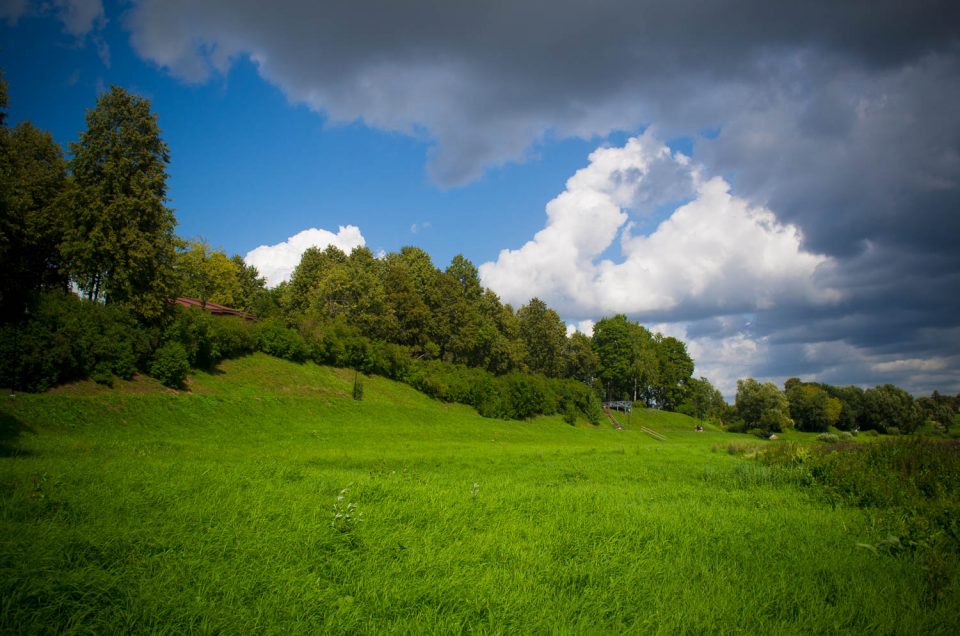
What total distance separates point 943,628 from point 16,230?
5078 centimetres

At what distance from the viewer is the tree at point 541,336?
8912cm

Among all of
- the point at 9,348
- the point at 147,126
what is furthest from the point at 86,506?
the point at 147,126

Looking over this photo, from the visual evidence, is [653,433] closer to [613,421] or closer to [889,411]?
[613,421]

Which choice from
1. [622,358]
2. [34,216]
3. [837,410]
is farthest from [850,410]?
[34,216]

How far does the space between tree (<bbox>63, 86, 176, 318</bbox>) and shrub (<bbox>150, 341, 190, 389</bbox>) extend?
3.91 meters

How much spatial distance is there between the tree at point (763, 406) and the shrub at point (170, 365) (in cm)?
9531

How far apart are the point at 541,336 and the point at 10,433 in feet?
253

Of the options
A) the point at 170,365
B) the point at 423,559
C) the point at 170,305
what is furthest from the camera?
the point at 170,305

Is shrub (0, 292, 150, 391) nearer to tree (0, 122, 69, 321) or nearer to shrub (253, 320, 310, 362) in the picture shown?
tree (0, 122, 69, 321)

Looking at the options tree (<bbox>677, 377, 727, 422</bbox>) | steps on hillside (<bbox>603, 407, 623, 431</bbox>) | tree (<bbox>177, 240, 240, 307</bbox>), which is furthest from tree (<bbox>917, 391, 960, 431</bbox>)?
tree (<bbox>177, 240, 240, 307</bbox>)

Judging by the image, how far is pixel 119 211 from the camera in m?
33.8

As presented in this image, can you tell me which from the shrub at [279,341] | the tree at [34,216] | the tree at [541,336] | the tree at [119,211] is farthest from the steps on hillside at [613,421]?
the tree at [34,216]

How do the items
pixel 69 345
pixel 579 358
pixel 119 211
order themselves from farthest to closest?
pixel 579 358 < pixel 119 211 < pixel 69 345

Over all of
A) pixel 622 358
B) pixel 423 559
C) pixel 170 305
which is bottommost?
pixel 423 559
